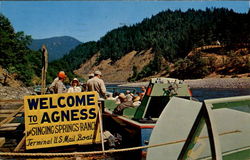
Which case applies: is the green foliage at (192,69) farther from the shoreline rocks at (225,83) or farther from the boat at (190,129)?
the boat at (190,129)

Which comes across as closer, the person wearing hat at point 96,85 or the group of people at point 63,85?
the group of people at point 63,85

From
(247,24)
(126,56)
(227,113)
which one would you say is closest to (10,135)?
(227,113)

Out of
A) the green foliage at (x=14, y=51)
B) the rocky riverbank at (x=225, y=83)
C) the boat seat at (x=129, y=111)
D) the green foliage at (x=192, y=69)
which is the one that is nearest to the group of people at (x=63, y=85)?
the boat seat at (x=129, y=111)

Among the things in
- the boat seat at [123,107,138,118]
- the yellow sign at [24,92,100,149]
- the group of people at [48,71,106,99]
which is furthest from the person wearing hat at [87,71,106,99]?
the yellow sign at [24,92,100,149]

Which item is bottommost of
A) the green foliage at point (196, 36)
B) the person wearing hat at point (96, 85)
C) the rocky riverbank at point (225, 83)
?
the rocky riverbank at point (225, 83)

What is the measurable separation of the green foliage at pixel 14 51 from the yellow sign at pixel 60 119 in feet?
152

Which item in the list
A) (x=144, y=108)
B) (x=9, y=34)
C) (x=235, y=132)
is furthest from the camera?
(x=9, y=34)

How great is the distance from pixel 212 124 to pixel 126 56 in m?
171

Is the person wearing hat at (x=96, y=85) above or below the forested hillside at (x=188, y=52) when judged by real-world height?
below

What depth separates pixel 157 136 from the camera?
468 centimetres

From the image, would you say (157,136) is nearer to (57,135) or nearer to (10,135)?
(57,135)

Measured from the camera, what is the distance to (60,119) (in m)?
5.95

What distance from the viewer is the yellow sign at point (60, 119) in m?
5.82

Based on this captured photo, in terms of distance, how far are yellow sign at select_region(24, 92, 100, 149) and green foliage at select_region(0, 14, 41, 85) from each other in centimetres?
4624
